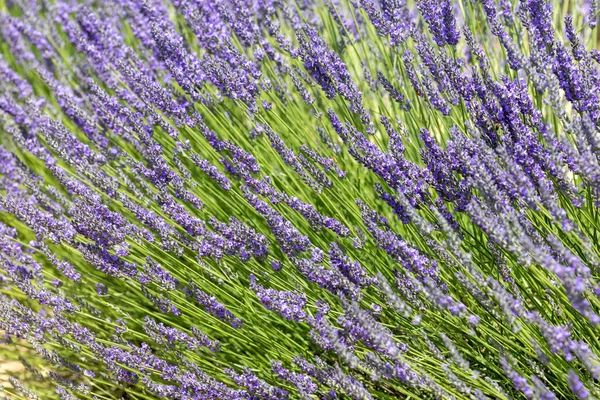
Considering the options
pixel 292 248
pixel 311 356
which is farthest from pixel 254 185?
pixel 311 356

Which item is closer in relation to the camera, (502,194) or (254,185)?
(502,194)

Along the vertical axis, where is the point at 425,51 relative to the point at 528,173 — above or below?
above

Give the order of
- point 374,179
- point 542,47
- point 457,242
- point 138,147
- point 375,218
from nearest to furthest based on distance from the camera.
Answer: point 457,242 < point 375,218 < point 542,47 < point 138,147 < point 374,179

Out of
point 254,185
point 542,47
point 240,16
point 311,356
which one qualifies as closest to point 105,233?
point 254,185

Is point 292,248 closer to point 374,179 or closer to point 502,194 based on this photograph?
point 502,194

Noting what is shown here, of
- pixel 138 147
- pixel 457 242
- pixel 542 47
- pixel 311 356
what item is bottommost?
pixel 311 356

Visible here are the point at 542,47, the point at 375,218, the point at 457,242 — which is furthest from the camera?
the point at 542,47

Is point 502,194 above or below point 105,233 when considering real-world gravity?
above

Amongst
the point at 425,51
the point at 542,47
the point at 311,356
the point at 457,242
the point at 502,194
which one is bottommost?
the point at 311,356

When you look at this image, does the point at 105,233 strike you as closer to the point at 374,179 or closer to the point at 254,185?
the point at 254,185
